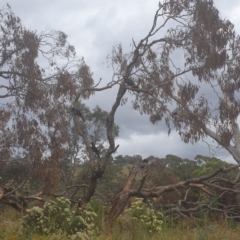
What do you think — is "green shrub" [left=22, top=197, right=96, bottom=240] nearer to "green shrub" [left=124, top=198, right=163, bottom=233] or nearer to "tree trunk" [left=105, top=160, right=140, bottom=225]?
"green shrub" [left=124, top=198, right=163, bottom=233]

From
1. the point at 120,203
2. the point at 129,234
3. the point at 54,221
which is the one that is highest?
the point at 120,203

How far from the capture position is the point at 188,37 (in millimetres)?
12609

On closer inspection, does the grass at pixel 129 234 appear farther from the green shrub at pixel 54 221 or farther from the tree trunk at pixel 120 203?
the tree trunk at pixel 120 203

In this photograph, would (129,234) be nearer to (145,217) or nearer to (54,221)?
(145,217)

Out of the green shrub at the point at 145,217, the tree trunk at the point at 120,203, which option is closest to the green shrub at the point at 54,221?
the green shrub at the point at 145,217

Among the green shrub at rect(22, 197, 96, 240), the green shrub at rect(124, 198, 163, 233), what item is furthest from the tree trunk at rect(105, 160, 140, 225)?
the green shrub at rect(22, 197, 96, 240)

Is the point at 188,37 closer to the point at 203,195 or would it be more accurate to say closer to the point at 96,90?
the point at 96,90

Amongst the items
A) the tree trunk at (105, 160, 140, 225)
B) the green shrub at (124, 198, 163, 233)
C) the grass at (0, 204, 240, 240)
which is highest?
the tree trunk at (105, 160, 140, 225)

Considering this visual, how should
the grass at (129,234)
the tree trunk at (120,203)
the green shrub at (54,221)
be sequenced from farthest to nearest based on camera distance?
1. the tree trunk at (120,203)
2. the green shrub at (54,221)
3. the grass at (129,234)

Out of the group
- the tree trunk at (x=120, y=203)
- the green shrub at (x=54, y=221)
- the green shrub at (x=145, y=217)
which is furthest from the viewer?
the tree trunk at (x=120, y=203)

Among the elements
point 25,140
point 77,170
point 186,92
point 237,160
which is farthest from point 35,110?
point 77,170

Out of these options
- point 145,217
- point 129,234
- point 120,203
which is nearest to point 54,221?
point 129,234

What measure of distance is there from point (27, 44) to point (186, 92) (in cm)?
447

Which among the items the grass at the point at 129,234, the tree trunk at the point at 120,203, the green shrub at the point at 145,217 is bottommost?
the grass at the point at 129,234
